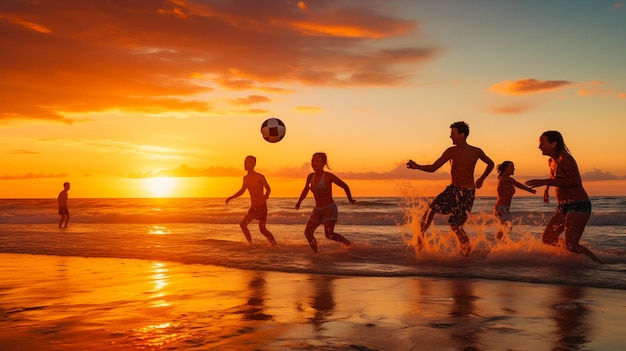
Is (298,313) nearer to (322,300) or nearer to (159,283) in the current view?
(322,300)

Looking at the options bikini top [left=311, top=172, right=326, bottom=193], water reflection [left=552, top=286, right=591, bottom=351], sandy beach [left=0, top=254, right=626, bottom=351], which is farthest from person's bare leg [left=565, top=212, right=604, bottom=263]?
bikini top [left=311, top=172, right=326, bottom=193]

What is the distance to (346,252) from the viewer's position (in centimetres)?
1236

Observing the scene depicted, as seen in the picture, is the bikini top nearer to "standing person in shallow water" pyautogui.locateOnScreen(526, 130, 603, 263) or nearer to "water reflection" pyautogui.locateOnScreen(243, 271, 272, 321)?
"water reflection" pyautogui.locateOnScreen(243, 271, 272, 321)

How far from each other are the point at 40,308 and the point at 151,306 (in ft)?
4.05

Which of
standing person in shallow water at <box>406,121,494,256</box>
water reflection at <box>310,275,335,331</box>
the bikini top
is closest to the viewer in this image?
water reflection at <box>310,275,335,331</box>

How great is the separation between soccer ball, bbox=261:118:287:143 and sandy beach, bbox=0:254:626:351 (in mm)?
5459

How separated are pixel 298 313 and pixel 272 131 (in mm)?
8508

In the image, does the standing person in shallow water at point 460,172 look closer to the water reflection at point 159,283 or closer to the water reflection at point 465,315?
the water reflection at point 465,315

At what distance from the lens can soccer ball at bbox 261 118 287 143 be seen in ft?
45.9

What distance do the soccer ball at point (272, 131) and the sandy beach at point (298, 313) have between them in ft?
17.9

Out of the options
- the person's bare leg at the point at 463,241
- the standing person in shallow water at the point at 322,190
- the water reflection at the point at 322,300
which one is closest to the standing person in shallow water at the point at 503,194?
the person's bare leg at the point at 463,241

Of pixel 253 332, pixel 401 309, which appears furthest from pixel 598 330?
pixel 253 332

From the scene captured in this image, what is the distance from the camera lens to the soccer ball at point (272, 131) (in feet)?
45.9

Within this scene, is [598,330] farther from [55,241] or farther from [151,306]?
[55,241]
